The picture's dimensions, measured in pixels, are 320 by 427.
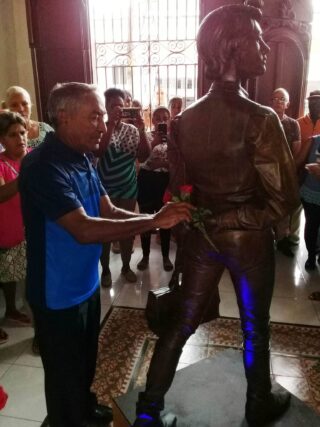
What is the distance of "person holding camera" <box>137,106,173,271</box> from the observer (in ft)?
12.6

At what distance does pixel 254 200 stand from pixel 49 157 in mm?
845

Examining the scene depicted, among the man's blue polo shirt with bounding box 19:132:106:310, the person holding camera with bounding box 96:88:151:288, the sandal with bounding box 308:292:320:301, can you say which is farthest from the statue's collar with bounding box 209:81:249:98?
the sandal with bounding box 308:292:320:301

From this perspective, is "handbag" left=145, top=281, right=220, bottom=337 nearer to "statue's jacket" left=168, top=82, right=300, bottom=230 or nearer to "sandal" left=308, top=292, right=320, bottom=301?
"statue's jacket" left=168, top=82, right=300, bottom=230

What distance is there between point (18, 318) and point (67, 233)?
195 centimetres

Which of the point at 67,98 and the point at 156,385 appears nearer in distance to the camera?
the point at 67,98

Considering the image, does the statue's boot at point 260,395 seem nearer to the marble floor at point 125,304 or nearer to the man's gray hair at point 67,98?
the marble floor at point 125,304

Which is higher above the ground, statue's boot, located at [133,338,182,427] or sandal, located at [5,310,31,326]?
statue's boot, located at [133,338,182,427]

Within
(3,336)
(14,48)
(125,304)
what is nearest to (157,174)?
(125,304)

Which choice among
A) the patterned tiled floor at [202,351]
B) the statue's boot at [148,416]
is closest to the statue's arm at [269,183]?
the statue's boot at [148,416]

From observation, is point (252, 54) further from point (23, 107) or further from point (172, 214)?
point (23, 107)

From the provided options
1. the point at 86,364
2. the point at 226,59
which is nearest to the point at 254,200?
the point at 226,59

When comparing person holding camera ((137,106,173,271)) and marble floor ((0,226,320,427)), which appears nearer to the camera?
marble floor ((0,226,320,427))

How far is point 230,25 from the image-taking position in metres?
1.49

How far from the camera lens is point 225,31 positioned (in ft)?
4.91
